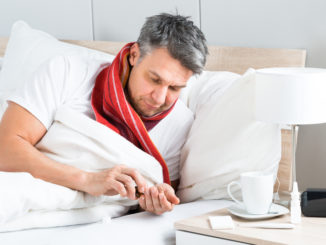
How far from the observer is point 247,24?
2.06 metres

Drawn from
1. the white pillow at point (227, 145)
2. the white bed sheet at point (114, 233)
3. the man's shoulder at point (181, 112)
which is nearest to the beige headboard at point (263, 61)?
the white pillow at point (227, 145)

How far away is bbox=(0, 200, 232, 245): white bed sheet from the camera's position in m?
1.33

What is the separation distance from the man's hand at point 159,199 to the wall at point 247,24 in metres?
0.70

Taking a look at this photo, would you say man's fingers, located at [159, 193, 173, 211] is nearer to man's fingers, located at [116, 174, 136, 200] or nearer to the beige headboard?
man's fingers, located at [116, 174, 136, 200]

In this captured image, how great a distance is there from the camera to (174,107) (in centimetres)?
183

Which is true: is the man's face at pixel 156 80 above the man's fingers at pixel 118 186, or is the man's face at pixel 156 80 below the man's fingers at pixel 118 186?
above

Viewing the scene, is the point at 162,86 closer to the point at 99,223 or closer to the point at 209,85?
the point at 209,85

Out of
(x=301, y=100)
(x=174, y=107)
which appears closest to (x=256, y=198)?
(x=301, y=100)

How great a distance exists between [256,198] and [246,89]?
1.23 feet

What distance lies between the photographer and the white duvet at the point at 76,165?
1.43 metres

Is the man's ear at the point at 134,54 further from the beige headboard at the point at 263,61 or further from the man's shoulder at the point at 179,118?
the beige headboard at the point at 263,61

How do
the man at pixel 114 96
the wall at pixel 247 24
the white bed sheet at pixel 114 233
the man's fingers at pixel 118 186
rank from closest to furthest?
the white bed sheet at pixel 114 233 → the man's fingers at pixel 118 186 → the man at pixel 114 96 → the wall at pixel 247 24

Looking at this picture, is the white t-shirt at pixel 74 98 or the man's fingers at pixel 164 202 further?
the white t-shirt at pixel 74 98

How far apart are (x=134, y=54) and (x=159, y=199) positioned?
531 mm
